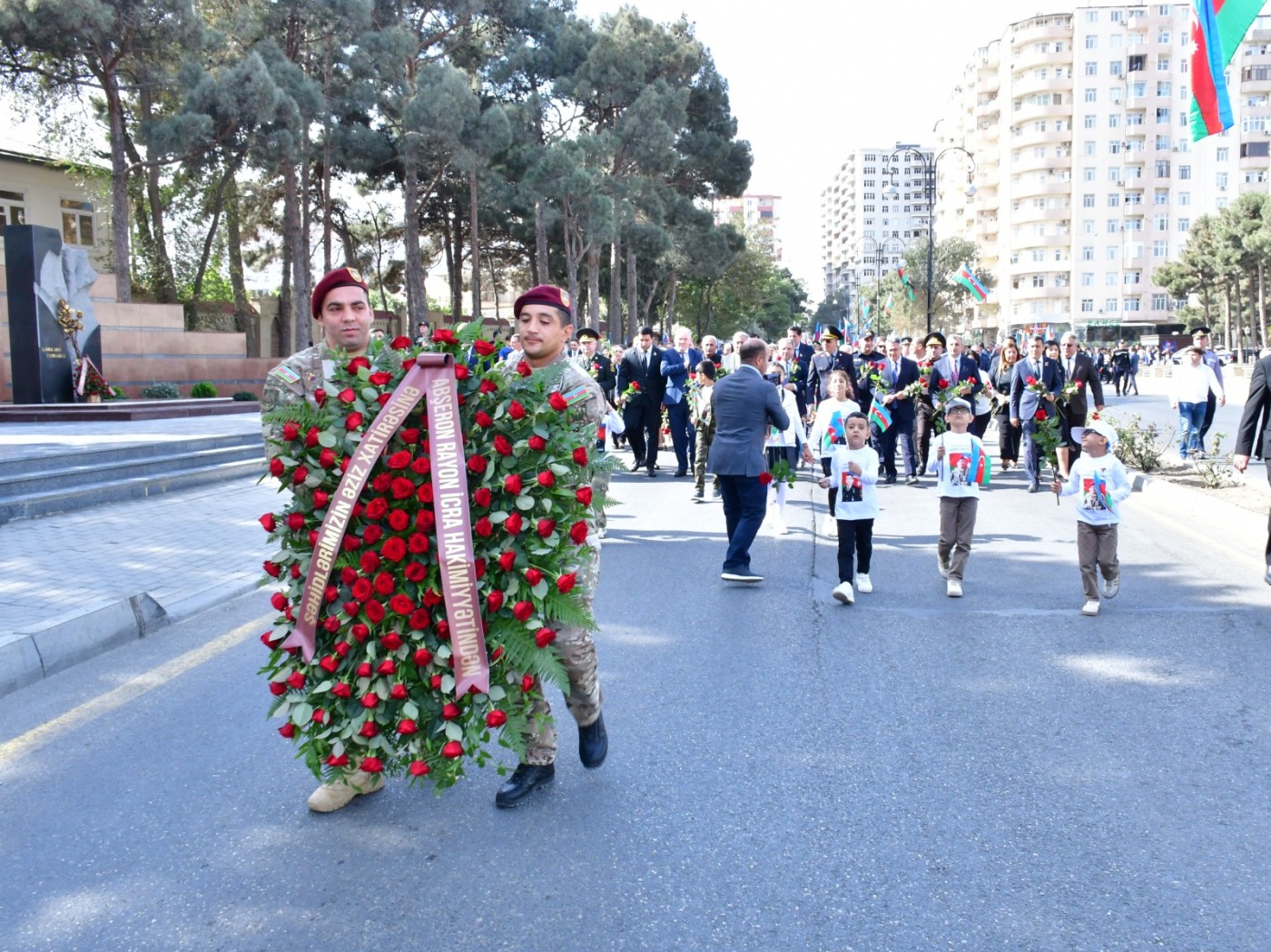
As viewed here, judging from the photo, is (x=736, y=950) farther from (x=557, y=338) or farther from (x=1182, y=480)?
(x=1182, y=480)

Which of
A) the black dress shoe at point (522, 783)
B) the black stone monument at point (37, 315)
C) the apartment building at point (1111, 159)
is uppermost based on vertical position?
the apartment building at point (1111, 159)

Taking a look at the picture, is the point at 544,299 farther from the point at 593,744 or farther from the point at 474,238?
the point at 474,238

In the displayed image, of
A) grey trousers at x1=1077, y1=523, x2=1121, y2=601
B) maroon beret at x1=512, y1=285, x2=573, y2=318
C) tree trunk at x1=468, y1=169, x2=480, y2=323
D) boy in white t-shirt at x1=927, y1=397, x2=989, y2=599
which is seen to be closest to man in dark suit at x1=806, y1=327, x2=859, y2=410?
boy in white t-shirt at x1=927, y1=397, x2=989, y2=599

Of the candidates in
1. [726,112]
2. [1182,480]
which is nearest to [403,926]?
[1182,480]

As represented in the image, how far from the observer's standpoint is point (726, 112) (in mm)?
53906

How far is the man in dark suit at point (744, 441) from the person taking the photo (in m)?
8.27

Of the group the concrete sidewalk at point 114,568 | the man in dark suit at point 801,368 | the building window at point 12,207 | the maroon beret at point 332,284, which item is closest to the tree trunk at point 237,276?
the building window at point 12,207

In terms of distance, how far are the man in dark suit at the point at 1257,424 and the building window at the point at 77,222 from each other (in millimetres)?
43709

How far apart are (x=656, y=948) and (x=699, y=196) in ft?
180

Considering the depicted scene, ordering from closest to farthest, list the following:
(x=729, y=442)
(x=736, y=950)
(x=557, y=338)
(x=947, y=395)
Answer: (x=736, y=950) < (x=557, y=338) < (x=729, y=442) < (x=947, y=395)

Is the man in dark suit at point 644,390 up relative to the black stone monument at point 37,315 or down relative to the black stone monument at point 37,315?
down

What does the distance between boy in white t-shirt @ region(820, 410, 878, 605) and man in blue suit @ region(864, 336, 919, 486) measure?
7156 millimetres

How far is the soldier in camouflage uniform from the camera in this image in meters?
3.99

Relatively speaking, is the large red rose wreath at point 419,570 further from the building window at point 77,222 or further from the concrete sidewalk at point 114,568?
the building window at point 77,222
